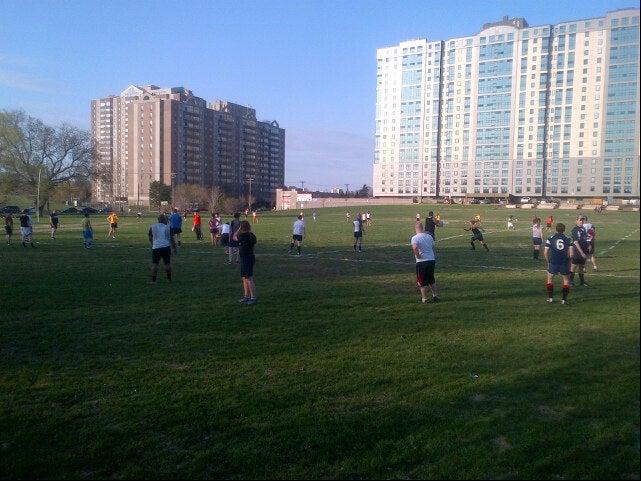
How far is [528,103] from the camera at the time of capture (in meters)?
9.88

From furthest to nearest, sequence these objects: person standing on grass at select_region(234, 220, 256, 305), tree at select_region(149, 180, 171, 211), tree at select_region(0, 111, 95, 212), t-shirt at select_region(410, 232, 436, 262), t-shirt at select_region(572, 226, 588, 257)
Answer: tree at select_region(149, 180, 171, 211) → tree at select_region(0, 111, 95, 212) → t-shirt at select_region(572, 226, 588, 257) → t-shirt at select_region(410, 232, 436, 262) → person standing on grass at select_region(234, 220, 256, 305)

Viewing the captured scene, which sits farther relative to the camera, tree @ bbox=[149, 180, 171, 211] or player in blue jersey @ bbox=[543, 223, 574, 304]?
tree @ bbox=[149, 180, 171, 211]

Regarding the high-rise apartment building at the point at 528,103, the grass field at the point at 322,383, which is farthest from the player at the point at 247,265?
the high-rise apartment building at the point at 528,103

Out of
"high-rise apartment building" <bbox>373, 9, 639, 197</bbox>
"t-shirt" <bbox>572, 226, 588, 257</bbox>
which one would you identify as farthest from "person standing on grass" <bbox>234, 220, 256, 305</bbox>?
"t-shirt" <bbox>572, 226, 588, 257</bbox>

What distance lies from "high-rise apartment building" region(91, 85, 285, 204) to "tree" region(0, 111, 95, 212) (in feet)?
87.2

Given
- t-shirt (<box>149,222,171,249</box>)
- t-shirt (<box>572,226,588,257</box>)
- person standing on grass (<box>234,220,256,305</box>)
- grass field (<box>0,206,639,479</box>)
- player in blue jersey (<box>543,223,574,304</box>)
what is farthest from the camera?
t-shirt (<box>149,222,171,249</box>)

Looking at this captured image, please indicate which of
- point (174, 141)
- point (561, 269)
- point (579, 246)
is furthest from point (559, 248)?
point (174, 141)

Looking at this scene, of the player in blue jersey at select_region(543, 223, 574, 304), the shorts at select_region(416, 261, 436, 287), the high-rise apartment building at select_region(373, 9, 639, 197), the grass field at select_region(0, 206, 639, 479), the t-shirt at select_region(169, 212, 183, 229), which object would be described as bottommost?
the grass field at select_region(0, 206, 639, 479)

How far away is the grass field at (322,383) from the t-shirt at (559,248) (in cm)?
98

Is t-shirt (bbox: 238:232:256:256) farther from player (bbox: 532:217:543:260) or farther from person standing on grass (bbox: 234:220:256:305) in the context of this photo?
player (bbox: 532:217:543:260)

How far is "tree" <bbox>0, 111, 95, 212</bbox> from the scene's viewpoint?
70.8m

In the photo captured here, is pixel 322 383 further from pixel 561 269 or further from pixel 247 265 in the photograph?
pixel 561 269

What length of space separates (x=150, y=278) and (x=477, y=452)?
39.5 feet

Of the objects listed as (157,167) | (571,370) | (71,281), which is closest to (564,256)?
(571,370)
